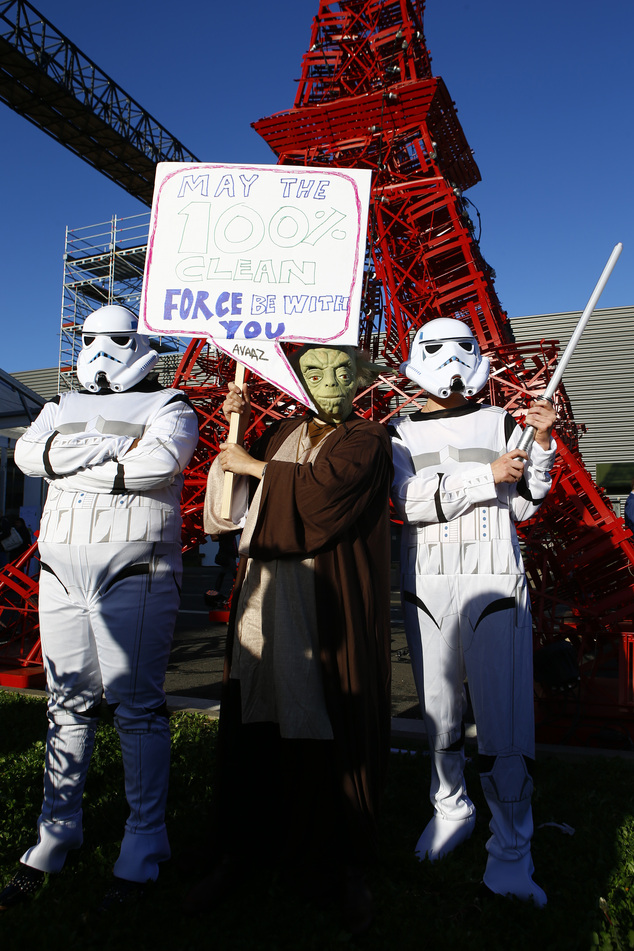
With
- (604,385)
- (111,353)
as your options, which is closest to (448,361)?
(111,353)

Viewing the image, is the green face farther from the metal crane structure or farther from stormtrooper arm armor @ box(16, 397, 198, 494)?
the metal crane structure

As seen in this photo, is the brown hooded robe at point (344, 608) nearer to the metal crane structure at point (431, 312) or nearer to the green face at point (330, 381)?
the green face at point (330, 381)

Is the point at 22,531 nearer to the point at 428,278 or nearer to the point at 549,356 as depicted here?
the point at 428,278

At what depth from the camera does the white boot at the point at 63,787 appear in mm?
2439

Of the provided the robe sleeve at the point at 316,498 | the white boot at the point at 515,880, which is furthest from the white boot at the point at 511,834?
the robe sleeve at the point at 316,498

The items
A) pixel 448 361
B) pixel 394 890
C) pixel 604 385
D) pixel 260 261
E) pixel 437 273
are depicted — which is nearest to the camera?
pixel 394 890

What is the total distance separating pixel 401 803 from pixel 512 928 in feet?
3.29

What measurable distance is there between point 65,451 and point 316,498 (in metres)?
1.00

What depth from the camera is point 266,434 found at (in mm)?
2695

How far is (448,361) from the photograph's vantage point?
2.71m

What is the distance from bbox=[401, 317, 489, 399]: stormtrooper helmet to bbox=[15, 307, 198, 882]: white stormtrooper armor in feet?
3.37

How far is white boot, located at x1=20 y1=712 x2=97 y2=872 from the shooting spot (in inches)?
96.0

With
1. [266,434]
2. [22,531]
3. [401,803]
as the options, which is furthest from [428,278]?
[22,531]

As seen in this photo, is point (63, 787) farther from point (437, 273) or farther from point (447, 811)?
point (437, 273)
